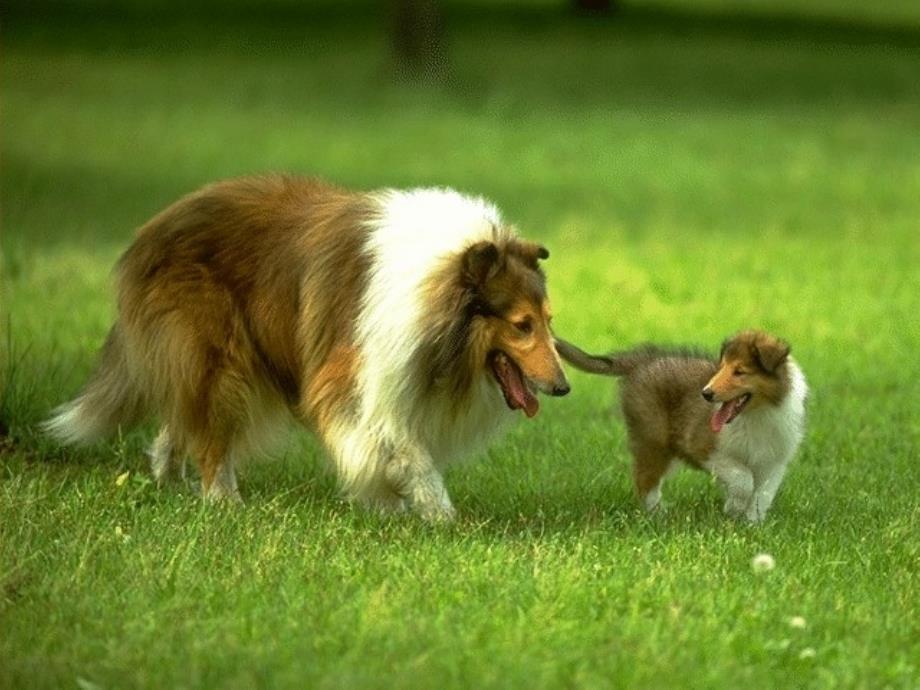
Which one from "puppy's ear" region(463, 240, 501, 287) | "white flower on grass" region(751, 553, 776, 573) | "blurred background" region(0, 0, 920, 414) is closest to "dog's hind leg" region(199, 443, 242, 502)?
"puppy's ear" region(463, 240, 501, 287)

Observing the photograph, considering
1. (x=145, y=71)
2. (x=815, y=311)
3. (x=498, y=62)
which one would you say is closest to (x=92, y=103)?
(x=145, y=71)

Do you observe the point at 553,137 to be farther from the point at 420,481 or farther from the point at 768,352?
the point at 420,481

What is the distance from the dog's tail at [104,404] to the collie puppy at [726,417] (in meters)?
2.04

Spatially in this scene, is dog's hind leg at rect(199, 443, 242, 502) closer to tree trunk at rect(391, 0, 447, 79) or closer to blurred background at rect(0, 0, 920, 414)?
blurred background at rect(0, 0, 920, 414)

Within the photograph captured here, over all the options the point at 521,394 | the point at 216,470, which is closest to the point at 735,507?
the point at 521,394

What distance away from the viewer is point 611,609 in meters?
7.22

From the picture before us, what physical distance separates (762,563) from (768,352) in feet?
5.40

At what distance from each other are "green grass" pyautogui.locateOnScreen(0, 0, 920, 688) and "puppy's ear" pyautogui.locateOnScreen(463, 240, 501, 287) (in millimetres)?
1023

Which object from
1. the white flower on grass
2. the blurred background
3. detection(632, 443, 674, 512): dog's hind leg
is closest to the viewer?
the white flower on grass

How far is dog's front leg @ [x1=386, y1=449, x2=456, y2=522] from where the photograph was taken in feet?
29.2

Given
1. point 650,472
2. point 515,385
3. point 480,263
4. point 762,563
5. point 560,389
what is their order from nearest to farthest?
point 762,563 < point 560,389 < point 480,263 < point 515,385 < point 650,472

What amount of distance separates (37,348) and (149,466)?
347 cm

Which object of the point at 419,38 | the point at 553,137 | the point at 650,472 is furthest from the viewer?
the point at 419,38

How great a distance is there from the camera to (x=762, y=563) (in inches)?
307
